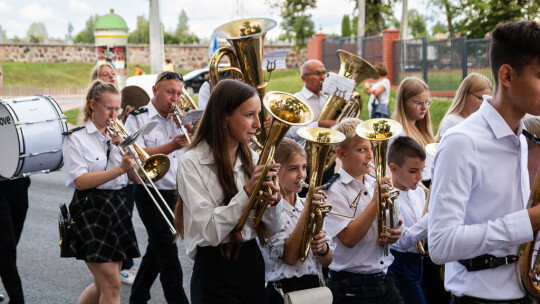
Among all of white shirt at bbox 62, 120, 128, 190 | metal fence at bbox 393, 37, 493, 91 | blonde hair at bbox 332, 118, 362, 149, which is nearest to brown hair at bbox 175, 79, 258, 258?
blonde hair at bbox 332, 118, 362, 149

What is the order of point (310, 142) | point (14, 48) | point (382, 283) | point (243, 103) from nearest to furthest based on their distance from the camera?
point (243, 103)
point (310, 142)
point (382, 283)
point (14, 48)

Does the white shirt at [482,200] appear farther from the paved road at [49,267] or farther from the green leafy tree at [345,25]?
the green leafy tree at [345,25]

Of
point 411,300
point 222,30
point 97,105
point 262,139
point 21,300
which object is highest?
point 222,30

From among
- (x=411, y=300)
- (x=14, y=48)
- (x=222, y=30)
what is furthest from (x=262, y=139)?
(x=14, y=48)

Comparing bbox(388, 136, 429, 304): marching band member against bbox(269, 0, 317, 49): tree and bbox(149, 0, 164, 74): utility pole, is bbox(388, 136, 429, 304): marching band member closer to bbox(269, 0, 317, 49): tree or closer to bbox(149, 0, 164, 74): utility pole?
bbox(149, 0, 164, 74): utility pole

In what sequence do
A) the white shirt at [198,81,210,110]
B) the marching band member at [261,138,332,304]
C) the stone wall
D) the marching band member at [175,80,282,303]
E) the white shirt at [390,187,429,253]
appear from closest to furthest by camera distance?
the marching band member at [175,80,282,303]
the marching band member at [261,138,332,304]
the white shirt at [390,187,429,253]
the white shirt at [198,81,210,110]
the stone wall

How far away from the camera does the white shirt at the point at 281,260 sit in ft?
11.1

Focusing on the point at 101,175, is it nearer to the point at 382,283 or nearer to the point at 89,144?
the point at 89,144

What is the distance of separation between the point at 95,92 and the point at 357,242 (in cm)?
210

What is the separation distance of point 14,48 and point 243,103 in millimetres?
40327

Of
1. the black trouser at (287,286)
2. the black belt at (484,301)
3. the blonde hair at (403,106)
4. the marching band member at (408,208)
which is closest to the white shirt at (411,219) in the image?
the marching band member at (408,208)

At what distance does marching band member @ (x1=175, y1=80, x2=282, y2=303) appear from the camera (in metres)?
2.94

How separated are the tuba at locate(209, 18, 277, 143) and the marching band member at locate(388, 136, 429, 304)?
1466mm

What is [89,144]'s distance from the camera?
4.40 meters
